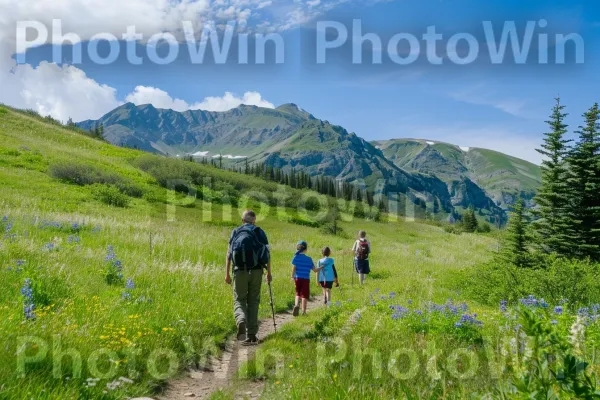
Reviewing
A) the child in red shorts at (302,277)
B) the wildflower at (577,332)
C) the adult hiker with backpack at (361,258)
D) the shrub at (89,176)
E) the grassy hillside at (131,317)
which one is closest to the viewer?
the wildflower at (577,332)

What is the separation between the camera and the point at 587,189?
20203 mm

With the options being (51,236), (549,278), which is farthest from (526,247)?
(51,236)

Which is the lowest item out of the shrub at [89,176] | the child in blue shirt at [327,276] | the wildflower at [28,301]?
the child in blue shirt at [327,276]

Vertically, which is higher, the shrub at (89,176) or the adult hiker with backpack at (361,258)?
the shrub at (89,176)

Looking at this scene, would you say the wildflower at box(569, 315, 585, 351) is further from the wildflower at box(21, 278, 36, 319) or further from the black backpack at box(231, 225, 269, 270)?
the black backpack at box(231, 225, 269, 270)

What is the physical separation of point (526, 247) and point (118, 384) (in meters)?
22.2

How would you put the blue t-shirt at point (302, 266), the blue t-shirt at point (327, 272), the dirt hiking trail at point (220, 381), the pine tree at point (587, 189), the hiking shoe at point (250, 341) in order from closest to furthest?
the dirt hiking trail at point (220, 381), the hiking shoe at point (250, 341), the blue t-shirt at point (302, 266), the blue t-shirt at point (327, 272), the pine tree at point (587, 189)

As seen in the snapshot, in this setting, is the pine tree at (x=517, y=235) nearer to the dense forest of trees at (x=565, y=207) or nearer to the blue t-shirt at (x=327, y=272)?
the dense forest of trees at (x=565, y=207)

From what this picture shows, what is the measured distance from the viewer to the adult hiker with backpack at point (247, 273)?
834 centimetres

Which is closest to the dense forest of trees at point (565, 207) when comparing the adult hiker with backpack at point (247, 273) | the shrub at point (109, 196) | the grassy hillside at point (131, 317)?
the grassy hillside at point (131, 317)

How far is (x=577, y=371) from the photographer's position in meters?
1.96

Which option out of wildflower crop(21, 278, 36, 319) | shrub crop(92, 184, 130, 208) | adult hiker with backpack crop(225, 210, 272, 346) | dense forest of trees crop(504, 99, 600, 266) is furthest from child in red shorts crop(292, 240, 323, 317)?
shrub crop(92, 184, 130, 208)

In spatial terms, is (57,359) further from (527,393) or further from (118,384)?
(527,393)

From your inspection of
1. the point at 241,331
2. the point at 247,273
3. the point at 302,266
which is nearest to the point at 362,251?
the point at 302,266
